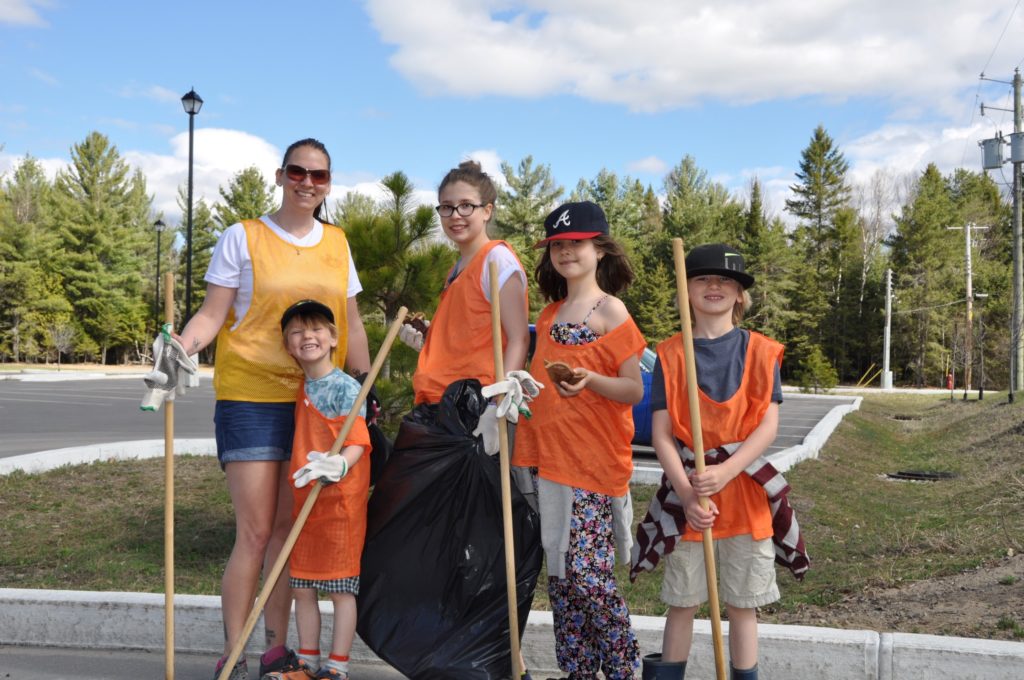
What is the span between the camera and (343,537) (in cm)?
315

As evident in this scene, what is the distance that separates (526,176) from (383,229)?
144 feet

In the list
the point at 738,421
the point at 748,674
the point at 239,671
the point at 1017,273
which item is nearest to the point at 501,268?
the point at 738,421

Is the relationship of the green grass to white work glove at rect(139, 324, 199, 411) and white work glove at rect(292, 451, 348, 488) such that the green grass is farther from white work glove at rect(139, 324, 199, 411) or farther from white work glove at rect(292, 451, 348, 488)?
white work glove at rect(139, 324, 199, 411)

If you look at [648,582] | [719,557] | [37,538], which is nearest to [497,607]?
[719,557]

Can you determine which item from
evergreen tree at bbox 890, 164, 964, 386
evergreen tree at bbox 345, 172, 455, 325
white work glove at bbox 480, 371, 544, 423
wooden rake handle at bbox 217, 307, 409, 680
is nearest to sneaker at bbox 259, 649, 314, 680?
wooden rake handle at bbox 217, 307, 409, 680

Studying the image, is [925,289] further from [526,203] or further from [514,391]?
[514,391]

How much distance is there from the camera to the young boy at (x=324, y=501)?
3.09 metres

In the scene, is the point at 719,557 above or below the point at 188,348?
below

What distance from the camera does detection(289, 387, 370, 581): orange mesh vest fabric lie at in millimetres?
3109

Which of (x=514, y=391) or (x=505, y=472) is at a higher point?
(x=514, y=391)

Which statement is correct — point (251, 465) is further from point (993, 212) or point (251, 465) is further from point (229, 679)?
point (993, 212)

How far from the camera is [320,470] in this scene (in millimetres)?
2949

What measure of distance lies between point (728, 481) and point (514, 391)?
2.36ft

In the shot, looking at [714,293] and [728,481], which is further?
[714,293]
